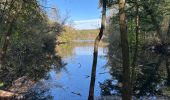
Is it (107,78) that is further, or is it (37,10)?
(107,78)

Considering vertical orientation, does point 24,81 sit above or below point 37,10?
below

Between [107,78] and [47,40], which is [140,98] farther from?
[47,40]

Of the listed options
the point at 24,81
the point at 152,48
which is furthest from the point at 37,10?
the point at 152,48

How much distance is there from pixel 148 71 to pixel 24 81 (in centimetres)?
1738

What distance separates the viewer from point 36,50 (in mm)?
Answer: 78750

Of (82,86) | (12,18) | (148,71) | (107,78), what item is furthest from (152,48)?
(12,18)

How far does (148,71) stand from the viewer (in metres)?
45.4

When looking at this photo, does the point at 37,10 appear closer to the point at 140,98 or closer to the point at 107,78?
the point at 140,98

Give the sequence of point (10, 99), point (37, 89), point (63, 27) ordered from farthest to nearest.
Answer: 1. point (63, 27)
2. point (37, 89)
3. point (10, 99)

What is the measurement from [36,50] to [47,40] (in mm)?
18493

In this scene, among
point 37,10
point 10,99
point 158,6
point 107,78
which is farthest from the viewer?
point 158,6

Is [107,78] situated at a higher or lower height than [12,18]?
lower

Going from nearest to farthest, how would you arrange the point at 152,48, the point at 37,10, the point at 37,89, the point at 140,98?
the point at 37,10 → the point at 140,98 → the point at 37,89 → the point at 152,48

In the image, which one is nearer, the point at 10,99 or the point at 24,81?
the point at 10,99
